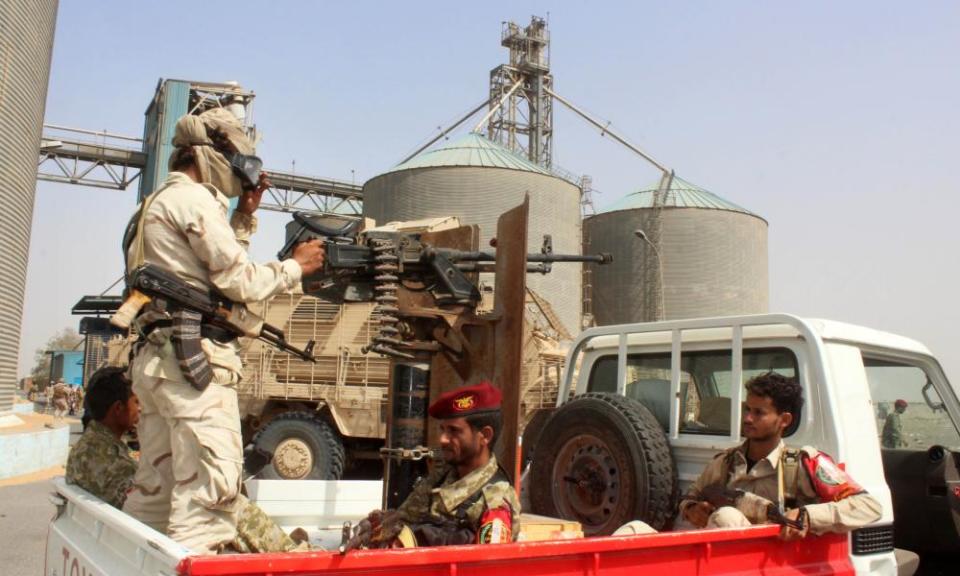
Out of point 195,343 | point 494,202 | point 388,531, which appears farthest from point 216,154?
point 494,202

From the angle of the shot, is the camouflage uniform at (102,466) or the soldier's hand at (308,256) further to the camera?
the camouflage uniform at (102,466)

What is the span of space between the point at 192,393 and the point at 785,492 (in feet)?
7.60

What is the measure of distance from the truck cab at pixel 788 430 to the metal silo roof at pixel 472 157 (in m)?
25.0

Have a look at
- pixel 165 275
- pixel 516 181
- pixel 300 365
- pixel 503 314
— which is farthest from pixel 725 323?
pixel 516 181

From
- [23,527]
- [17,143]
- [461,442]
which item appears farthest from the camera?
[17,143]

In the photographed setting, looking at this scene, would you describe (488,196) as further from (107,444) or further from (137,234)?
(137,234)

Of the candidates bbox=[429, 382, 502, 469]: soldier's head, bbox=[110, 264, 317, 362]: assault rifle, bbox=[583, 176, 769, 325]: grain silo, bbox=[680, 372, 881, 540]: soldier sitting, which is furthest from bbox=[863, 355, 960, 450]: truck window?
bbox=[583, 176, 769, 325]: grain silo

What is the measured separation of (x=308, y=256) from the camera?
326 centimetres

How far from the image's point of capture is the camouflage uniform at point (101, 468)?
136 inches

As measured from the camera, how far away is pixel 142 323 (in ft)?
9.34

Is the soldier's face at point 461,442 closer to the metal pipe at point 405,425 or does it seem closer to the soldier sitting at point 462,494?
the soldier sitting at point 462,494

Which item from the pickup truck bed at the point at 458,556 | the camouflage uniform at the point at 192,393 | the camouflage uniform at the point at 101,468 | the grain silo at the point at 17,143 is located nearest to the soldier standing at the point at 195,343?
the camouflage uniform at the point at 192,393

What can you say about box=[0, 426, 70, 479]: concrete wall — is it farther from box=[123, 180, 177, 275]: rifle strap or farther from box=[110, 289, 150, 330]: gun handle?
box=[110, 289, 150, 330]: gun handle

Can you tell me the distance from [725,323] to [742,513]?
114 cm
